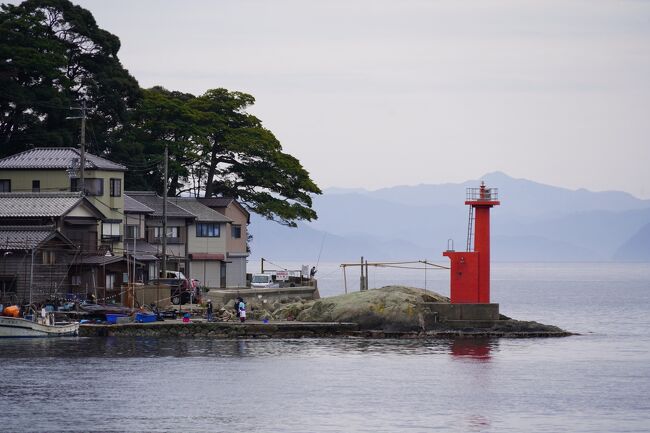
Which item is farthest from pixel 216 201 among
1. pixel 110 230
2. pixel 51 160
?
pixel 51 160

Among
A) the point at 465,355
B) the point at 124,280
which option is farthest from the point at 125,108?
the point at 465,355

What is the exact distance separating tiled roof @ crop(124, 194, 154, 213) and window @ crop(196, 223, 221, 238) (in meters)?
5.29

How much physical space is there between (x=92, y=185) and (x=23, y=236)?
884 centimetres

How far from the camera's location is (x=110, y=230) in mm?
76938

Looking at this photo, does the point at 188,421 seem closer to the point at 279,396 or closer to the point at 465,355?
the point at 279,396

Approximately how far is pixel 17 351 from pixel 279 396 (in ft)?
55.9

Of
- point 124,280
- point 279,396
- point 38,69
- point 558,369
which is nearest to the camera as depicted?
point 279,396

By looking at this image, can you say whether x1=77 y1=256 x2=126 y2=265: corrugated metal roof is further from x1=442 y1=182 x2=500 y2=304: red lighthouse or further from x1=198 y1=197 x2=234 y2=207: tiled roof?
x1=442 y1=182 x2=500 y2=304: red lighthouse

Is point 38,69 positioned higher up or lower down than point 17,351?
higher up

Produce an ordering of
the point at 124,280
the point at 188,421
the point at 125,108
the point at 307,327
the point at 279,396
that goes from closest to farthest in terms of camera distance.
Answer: the point at 188,421 < the point at 279,396 < the point at 307,327 < the point at 124,280 < the point at 125,108

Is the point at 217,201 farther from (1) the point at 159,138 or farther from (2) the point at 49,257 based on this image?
(2) the point at 49,257

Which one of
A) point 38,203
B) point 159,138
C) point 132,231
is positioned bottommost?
point 132,231

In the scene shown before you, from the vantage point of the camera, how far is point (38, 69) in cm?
8588

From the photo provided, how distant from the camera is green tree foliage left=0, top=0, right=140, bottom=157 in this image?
281 ft
